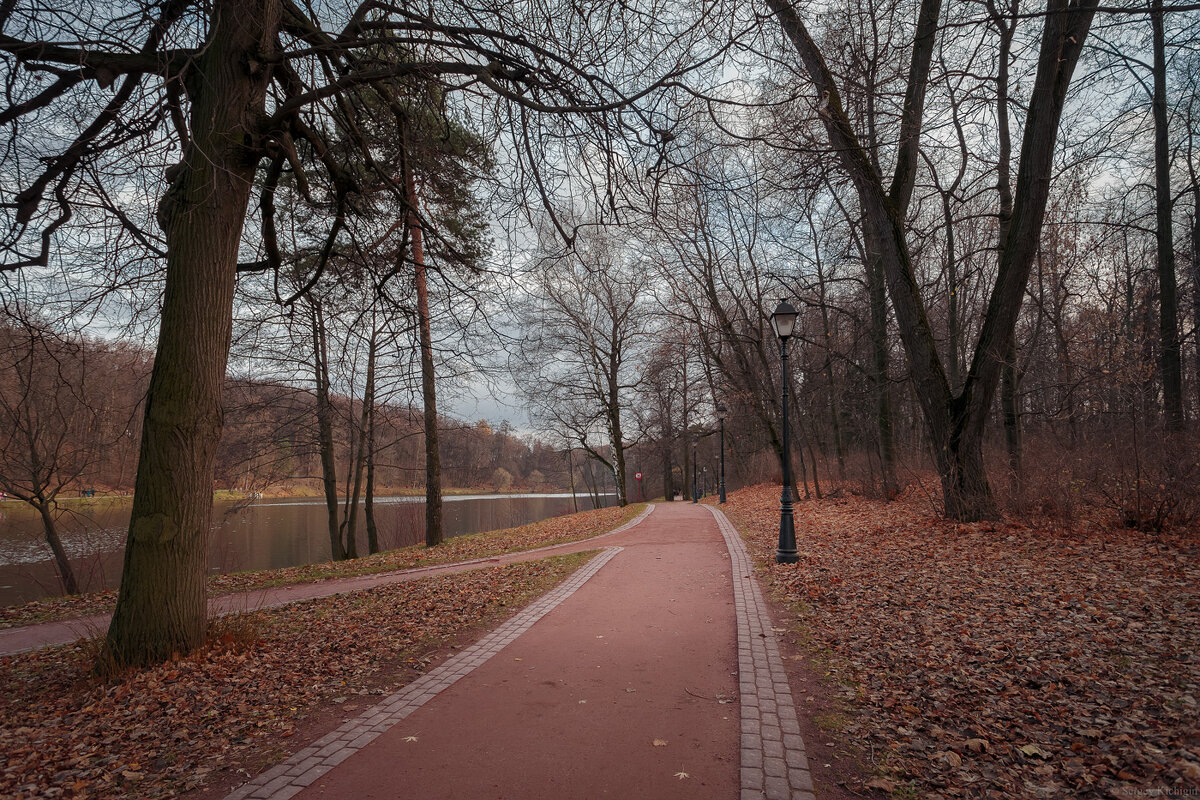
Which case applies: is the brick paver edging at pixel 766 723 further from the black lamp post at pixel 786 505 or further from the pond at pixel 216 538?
the pond at pixel 216 538

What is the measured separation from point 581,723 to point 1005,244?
10.2 m

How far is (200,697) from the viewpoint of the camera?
423cm

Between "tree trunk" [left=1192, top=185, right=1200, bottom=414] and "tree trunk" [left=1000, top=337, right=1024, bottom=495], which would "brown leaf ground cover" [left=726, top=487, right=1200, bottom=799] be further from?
"tree trunk" [left=1192, top=185, right=1200, bottom=414]

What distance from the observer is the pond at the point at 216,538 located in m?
13.9

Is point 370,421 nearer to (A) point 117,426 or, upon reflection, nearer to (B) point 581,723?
(A) point 117,426

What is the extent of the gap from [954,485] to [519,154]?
894cm

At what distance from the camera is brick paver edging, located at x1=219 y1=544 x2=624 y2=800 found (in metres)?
3.11

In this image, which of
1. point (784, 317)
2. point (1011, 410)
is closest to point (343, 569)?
point (784, 317)

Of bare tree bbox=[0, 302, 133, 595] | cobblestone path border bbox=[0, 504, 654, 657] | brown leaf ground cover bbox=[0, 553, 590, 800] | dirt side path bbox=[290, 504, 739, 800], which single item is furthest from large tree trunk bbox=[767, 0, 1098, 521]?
bare tree bbox=[0, 302, 133, 595]

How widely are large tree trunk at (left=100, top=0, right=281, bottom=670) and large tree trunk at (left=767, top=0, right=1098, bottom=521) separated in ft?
21.2

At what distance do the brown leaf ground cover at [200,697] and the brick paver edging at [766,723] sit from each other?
9.10ft

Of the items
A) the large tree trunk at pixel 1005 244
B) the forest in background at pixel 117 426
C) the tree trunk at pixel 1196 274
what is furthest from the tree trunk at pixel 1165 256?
the forest in background at pixel 117 426

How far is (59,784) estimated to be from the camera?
10.3ft

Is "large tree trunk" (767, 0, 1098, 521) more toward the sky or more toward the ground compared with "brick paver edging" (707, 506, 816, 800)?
more toward the sky
